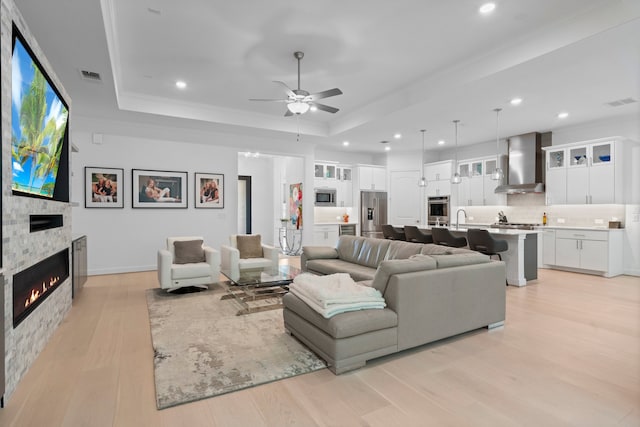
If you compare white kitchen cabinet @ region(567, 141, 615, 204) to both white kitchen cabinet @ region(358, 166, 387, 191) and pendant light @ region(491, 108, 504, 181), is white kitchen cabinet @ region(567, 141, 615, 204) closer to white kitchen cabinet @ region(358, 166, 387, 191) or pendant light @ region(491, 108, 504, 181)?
pendant light @ region(491, 108, 504, 181)

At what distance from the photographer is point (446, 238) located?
566cm

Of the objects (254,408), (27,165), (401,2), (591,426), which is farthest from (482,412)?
(27,165)

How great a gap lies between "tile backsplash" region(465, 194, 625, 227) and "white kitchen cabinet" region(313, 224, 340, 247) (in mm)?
3474

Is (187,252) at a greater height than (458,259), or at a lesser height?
lesser

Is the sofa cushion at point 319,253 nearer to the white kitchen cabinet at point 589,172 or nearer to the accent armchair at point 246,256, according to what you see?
the accent armchair at point 246,256

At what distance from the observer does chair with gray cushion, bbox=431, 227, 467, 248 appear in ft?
18.3

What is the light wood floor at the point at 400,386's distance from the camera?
2.01 meters

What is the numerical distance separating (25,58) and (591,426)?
4.50m

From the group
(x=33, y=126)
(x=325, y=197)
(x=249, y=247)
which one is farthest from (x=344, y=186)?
(x=33, y=126)

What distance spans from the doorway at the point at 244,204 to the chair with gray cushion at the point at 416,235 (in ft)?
18.5

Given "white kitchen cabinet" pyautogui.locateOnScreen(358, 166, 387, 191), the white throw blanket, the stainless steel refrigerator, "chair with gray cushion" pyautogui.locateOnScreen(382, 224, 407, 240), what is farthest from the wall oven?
the white throw blanket

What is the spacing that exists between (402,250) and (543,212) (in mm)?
4910

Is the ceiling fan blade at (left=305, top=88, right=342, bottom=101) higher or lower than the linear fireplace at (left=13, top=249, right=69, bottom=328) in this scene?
higher

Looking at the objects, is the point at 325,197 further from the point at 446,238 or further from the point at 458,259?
the point at 458,259
